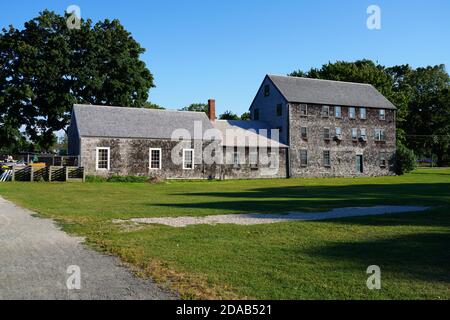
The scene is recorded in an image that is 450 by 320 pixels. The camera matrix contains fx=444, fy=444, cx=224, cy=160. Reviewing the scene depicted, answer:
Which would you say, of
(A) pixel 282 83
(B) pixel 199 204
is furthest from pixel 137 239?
(A) pixel 282 83

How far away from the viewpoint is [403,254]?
851cm

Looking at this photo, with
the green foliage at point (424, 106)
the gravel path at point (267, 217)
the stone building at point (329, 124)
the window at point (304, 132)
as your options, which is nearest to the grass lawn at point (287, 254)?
the gravel path at point (267, 217)

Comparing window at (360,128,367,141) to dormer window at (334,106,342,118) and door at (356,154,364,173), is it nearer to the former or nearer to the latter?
door at (356,154,364,173)

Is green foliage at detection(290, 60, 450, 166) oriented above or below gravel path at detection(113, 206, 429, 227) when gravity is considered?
above

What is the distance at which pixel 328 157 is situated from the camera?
158 ft

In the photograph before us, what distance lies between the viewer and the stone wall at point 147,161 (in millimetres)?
35750

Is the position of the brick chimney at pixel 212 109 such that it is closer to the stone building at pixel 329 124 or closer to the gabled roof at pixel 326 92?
the stone building at pixel 329 124

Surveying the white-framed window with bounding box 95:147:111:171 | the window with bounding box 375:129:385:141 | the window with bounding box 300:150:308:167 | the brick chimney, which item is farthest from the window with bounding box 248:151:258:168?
the window with bounding box 375:129:385:141

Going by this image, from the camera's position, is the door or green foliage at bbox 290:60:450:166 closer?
the door

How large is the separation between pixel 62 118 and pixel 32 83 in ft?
16.0

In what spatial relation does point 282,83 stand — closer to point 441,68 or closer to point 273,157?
point 273,157

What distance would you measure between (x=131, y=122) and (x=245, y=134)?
11566 mm

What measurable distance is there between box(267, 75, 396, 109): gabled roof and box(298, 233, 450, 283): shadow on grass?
36.1 m

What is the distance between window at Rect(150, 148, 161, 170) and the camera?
3816cm
